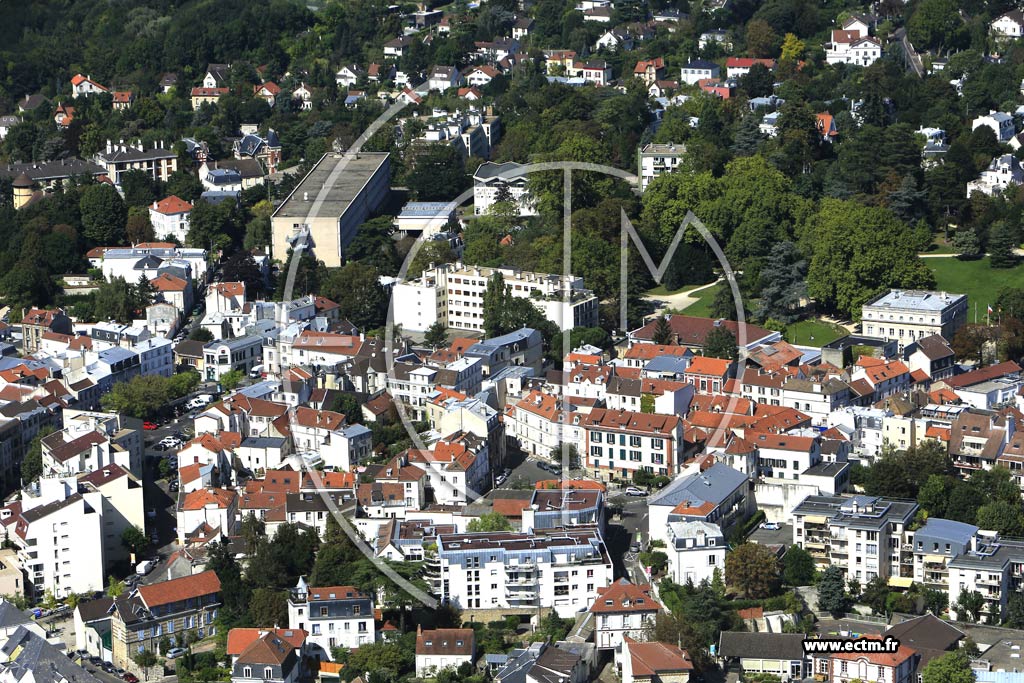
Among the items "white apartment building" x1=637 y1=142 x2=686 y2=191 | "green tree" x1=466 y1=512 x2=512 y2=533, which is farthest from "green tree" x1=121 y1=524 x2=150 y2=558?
"white apartment building" x1=637 y1=142 x2=686 y2=191

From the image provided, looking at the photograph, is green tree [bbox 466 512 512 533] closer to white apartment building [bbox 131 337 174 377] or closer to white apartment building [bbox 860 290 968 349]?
white apartment building [bbox 131 337 174 377]

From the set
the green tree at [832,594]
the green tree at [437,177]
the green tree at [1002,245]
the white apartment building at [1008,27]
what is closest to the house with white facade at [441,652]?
the green tree at [832,594]

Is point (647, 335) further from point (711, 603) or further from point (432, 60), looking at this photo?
point (432, 60)

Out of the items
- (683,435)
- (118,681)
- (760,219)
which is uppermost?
(760,219)

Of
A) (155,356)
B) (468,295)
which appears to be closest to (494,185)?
(468,295)

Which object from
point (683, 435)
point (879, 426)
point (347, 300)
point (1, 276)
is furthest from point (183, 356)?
point (879, 426)

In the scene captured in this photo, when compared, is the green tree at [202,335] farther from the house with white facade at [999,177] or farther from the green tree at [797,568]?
the house with white facade at [999,177]
